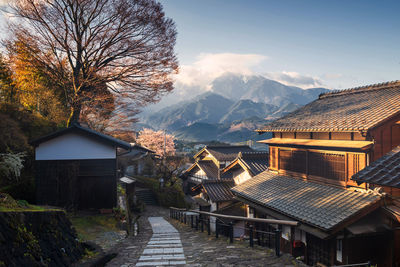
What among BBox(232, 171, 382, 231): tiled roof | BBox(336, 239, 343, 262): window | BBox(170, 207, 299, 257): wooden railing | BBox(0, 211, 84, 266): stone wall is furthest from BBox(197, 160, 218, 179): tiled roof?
BBox(0, 211, 84, 266): stone wall

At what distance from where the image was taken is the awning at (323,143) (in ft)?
31.9

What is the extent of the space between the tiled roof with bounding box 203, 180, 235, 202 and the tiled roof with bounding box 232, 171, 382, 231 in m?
4.86

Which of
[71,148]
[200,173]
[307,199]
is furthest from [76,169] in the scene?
[200,173]

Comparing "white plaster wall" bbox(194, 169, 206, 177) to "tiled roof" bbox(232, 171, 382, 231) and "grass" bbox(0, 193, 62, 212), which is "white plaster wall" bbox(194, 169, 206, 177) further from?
"grass" bbox(0, 193, 62, 212)

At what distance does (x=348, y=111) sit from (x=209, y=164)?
20926 mm

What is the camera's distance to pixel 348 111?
11875 millimetres

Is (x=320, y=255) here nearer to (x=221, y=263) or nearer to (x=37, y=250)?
(x=221, y=263)

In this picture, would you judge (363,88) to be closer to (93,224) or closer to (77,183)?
(93,224)

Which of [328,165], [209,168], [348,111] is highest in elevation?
[348,111]

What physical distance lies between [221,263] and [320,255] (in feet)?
17.5

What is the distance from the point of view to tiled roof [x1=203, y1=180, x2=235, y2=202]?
19734 millimetres

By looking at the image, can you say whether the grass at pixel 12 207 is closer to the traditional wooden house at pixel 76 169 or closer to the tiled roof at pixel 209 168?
the traditional wooden house at pixel 76 169

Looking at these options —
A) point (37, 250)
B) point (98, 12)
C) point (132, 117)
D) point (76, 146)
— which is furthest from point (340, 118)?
point (132, 117)

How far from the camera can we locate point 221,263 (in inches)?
252
